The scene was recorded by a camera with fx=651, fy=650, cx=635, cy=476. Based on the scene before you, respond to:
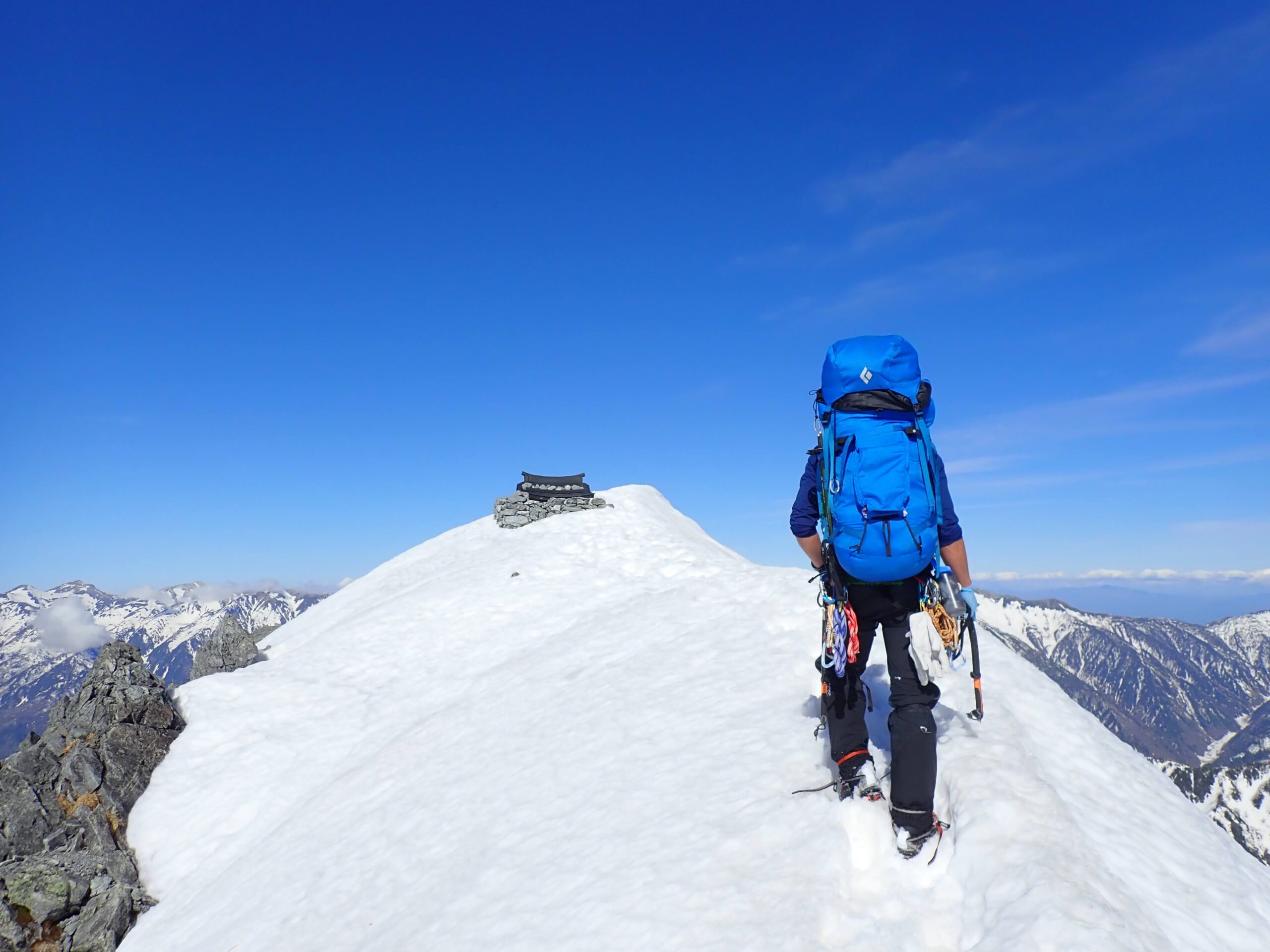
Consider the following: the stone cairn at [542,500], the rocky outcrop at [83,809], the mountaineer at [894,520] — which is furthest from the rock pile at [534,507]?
the mountaineer at [894,520]

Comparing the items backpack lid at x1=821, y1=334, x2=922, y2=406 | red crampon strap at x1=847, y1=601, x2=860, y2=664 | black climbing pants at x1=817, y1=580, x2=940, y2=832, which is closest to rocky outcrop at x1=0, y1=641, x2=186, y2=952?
black climbing pants at x1=817, y1=580, x2=940, y2=832

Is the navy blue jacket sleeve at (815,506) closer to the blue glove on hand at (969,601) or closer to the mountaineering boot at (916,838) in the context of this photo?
the blue glove on hand at (969,601)

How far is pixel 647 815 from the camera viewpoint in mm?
7910

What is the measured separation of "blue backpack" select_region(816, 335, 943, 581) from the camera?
5.62 m

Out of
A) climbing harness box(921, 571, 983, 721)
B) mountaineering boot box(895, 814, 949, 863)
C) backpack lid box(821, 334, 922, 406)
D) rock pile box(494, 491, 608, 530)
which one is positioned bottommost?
mountaineering boot box(895, 814, 949, 863)

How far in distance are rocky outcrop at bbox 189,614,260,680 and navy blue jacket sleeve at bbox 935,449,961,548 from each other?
69.9 ft

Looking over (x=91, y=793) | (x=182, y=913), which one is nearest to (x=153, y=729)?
(x=91, y=793)

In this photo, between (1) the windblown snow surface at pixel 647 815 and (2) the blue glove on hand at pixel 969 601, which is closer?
(1) the windblown snow surface at pixel 647 815

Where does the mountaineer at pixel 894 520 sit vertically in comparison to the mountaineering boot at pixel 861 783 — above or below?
above

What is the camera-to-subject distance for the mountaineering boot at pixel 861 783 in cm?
642

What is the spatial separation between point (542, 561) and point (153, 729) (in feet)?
41.0

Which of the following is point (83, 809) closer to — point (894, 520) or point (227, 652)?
point (227, 652)

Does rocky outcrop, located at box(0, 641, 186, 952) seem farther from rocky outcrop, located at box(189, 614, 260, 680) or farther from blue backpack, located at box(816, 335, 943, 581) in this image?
blue backpack, located at box(816, 335, 943, 581)

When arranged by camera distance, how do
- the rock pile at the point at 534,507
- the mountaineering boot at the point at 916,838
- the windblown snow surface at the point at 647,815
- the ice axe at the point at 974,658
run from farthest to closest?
the rock pile at the point at 534,507, the ice axe at the point at 974,658, the mountaineering boot at the point at 916,838, the windblown snow surface at the point at 647,815
